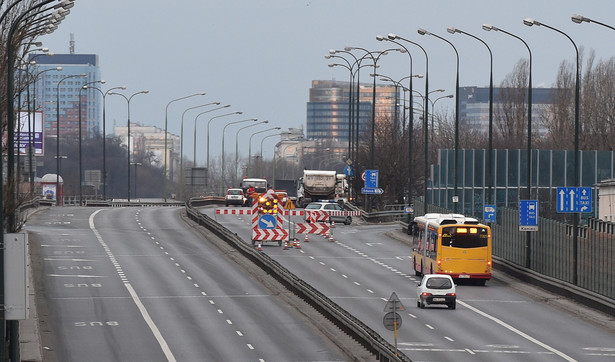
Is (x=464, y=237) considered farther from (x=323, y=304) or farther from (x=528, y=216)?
(x=323, y=304)

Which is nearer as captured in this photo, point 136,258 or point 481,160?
Answer: point 136,258

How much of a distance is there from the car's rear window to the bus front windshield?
23.6 ft

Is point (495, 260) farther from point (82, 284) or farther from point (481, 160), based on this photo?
point (481, 160)

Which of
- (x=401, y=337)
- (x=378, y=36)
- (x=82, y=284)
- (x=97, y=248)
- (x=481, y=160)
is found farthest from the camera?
(x=481, y=160)

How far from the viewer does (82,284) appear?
48688 millimetres

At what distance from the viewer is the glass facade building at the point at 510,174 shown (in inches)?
3209

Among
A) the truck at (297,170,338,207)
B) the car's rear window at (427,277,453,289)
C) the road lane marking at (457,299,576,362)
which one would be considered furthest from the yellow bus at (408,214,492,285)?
the truck at (297,170,338,207)

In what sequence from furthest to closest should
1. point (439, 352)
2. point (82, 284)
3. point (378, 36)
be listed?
1. point (378, 36)
2. point (82, 284)
3. point (439, 352)

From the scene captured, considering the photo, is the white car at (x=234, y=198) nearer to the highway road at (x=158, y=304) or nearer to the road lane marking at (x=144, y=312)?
the highway road at (x=158, y=304)

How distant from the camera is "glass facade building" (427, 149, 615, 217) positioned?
81500 mm

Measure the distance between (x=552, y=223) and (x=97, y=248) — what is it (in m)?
22.6

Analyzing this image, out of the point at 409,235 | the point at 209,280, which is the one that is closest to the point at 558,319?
the point at 209,280

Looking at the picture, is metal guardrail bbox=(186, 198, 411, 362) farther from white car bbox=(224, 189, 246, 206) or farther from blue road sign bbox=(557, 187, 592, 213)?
white car bbox=(224, 189, 246, 206)

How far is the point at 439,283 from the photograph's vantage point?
145ft
